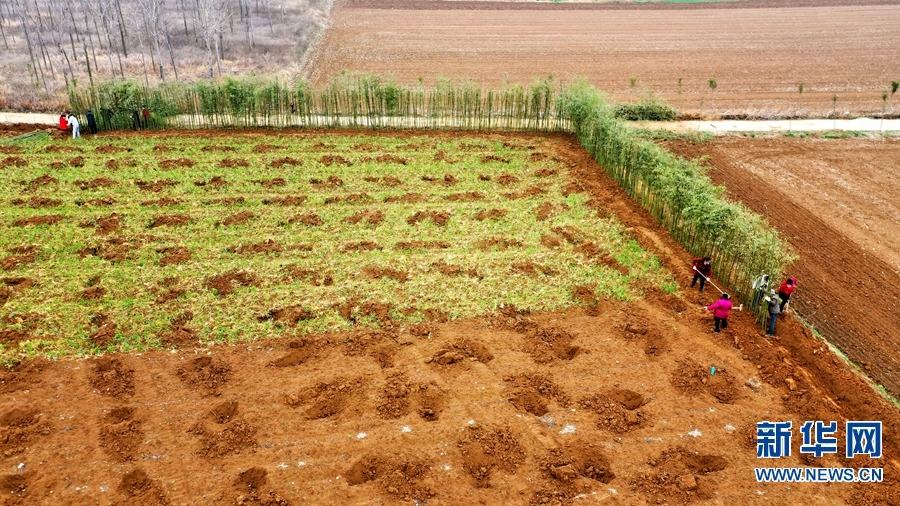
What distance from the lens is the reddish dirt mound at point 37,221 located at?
57.8 ft

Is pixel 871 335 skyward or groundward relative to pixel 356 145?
groundward

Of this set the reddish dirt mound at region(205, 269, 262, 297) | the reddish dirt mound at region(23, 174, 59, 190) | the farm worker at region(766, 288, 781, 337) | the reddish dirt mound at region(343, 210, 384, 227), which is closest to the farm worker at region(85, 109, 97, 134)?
the reddish dirt mound at region(23, 174, 59, 190)

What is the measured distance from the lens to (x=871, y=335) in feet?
45.6

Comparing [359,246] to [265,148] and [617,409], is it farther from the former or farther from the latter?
[265,148]

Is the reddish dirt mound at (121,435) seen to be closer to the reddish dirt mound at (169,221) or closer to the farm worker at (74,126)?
the reddish dirt mound at (169,221)

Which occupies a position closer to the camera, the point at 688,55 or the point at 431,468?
the point at 431,468

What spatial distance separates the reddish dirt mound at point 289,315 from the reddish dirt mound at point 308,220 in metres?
4.26

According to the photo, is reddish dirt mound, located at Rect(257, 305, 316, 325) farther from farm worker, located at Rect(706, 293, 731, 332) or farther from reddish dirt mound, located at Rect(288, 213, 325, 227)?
farm worker, located at Rect(706, 293, 731, 332)

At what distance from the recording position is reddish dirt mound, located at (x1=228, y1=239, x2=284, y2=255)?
1669 centimetres

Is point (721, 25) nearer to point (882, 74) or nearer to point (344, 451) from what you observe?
point (882, 74)

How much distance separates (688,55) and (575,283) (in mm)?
28989

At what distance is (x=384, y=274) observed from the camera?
15.8 metres

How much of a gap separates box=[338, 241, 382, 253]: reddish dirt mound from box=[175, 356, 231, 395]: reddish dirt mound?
4.90m

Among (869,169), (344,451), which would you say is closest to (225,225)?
(344,451)
